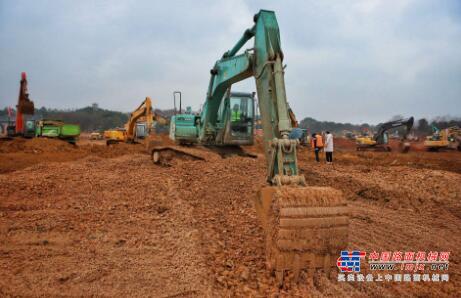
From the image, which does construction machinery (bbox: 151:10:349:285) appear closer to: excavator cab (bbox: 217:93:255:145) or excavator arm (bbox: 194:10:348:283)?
excavator arm (bbox: 194:10:348:283)

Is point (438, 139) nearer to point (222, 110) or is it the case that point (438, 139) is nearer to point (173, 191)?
point (222, 110)

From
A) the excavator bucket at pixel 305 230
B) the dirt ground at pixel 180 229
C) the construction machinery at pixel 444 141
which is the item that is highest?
the construction machinery at pixel 444 141

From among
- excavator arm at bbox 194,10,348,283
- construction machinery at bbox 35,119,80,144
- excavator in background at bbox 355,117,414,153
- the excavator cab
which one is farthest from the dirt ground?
excavator in background at bbox 355,117,414,153

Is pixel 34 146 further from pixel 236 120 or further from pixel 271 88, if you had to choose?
pixel 271 88

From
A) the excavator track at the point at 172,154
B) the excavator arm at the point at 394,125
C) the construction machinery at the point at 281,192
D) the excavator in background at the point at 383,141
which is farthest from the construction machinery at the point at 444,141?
the construction machinery at the point at 281,192

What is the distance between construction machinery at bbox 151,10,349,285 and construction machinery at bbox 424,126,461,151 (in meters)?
22.3

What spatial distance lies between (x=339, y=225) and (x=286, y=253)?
0.61m

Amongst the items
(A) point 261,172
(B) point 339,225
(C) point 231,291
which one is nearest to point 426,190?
(A) point 261,172

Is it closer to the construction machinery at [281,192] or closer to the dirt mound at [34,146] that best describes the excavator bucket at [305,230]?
the construction machinery at [281,192]

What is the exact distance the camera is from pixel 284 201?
3.23 metres

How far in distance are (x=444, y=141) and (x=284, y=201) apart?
26.2 m

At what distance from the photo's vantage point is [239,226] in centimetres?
486

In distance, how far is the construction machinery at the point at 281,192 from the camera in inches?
124

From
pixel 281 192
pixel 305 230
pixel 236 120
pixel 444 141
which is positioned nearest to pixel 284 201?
pixel 281 192
